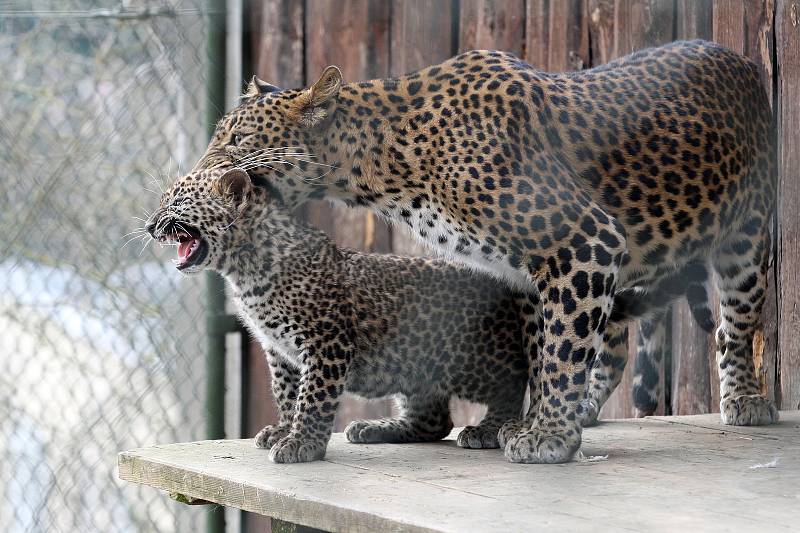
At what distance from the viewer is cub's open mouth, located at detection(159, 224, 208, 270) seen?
11.0ft

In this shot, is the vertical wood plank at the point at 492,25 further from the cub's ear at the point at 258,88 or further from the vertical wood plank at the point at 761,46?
the cub's ear at the point at 258,88

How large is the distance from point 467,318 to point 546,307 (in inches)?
18.7

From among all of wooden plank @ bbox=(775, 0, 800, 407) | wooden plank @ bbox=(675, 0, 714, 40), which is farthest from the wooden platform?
wooden plank @ bbox=(675, 0, 714, 40)

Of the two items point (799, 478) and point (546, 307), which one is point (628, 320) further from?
point (799, 478)

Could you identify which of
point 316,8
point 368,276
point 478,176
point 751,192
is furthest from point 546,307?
point 316,8

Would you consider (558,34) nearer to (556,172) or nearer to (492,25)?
(492,25)

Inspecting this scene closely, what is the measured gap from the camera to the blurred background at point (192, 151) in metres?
4.11

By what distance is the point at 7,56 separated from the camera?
5949 mm

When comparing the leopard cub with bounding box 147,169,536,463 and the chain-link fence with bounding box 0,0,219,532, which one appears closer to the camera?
the leopard cub with bounding box 147,169,536,463

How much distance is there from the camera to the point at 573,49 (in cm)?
444

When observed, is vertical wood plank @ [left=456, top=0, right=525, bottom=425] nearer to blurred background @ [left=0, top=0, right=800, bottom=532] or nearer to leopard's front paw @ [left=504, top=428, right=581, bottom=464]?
blurred background @ [left=0, top=0, right=800, bottom=532]

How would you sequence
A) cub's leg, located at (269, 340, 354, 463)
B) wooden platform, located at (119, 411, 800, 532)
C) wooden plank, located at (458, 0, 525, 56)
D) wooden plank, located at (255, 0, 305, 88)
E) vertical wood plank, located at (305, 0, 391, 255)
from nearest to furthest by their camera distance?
wooden platform, located at (119, 411, 800, 532) → cub's leg, located at (269, 340, 354, 463) → wooden plank, located at (458, 0, 525, 56) → vertical wood plank, located at (305, 0, 391, 255) → wooden plank, located at (255, 0, 305, 88)

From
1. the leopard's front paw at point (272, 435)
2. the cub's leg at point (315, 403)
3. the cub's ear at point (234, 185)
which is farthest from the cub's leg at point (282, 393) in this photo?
the cub's ear at point (234, 185)

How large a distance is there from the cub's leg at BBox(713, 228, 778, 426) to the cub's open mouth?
1696 mm
